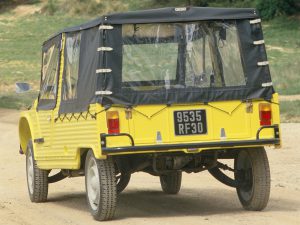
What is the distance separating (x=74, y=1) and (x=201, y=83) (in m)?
58.3

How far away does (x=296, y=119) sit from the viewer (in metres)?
25.9

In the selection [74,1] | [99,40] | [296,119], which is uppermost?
[74,1]

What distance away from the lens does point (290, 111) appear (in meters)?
27.1

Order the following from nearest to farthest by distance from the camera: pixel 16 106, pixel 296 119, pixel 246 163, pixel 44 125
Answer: pixel 246 163
pixel 44 125
pixel 296 119
pixel 16 106

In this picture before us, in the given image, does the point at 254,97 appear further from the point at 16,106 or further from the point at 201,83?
the point at 16,106

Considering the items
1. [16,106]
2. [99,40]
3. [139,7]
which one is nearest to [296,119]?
[16,106]

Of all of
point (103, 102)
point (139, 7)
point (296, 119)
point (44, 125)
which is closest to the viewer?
point (103, 102)

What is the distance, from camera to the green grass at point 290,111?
26.0 m

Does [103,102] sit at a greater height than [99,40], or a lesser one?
lesser

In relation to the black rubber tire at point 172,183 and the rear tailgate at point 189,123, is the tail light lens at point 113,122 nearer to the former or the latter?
the rear tailgate at point 189,123

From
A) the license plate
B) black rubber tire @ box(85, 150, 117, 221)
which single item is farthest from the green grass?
black rubber tire @ box(85, 150, 117, 221)

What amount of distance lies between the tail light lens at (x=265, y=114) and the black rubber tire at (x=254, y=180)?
1.81 ft

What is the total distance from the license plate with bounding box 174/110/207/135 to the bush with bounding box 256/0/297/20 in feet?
167

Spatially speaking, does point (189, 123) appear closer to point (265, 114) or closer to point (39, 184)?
point (265, 114)
